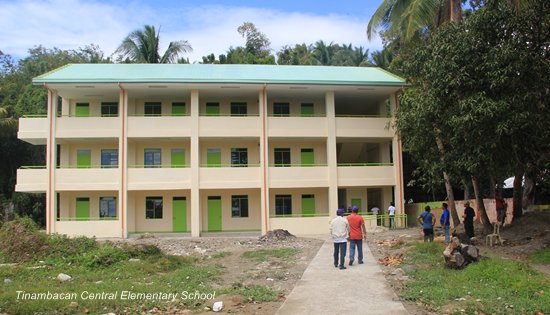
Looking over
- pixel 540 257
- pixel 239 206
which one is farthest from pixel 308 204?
pixel 540 257

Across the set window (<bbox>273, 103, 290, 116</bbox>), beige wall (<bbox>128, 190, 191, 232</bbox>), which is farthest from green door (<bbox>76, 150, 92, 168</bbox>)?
window (<bbox>273, 103, 290, 116</bbox>)

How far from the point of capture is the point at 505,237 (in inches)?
714

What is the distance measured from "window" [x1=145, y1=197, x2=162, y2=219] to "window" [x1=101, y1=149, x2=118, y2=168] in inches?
114

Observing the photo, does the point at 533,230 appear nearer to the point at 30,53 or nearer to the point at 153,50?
the point at 153,50

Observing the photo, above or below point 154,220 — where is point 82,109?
above

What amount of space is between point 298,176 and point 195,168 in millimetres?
5604

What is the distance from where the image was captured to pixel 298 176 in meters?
27.5

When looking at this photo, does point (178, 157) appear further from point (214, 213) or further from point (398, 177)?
point (398, 177)

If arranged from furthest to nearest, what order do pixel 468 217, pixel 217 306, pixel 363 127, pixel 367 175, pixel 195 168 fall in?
pixel 363 127 < pixel 367 175 < pixel 195 168 < pixel 468 217 < pixel 217 306

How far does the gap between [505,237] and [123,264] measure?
13.2 meters

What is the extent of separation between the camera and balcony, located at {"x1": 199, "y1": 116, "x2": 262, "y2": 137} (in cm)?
2736

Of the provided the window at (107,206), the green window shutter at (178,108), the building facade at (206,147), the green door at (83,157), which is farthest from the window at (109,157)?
the green window shutter at (178,108)

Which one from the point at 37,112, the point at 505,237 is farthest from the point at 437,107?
the point at 37,112

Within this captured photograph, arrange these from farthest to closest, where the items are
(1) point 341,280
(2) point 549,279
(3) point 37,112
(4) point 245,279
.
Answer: (3) point 37,112, (4) point 245,279, (1) point 341,280, (2) point 549,279
